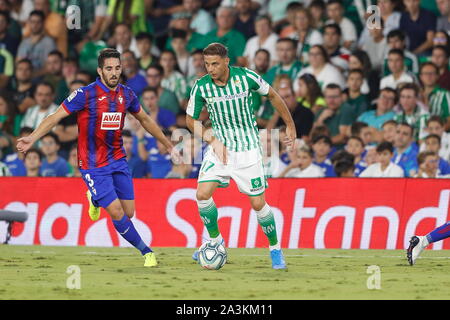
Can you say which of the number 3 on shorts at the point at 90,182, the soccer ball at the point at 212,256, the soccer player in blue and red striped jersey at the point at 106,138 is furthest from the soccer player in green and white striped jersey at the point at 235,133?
the number 3 on shorts at the point at 90,182

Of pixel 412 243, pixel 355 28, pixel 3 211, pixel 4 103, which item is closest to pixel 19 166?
pixel 4 103

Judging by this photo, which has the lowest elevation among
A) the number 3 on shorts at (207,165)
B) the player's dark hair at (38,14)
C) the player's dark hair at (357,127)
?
the number 3 on shorts at (207,165)

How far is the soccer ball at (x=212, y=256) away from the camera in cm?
1145

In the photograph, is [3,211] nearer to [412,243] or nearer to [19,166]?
[19,166]

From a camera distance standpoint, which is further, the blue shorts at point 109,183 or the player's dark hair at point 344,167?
the player's dark hair at point 344,167

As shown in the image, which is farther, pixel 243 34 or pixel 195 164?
pixel 243 34

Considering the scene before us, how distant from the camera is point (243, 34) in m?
18.8

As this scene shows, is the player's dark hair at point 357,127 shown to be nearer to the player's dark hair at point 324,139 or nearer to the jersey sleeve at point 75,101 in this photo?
the player's dark hair at point 324,139

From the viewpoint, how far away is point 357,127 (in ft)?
54.1

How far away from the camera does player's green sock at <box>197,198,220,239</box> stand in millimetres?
11656

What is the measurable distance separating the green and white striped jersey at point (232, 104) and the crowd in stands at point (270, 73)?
182 inches

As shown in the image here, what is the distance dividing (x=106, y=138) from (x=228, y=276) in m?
2.31

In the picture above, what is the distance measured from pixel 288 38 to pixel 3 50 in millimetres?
6044

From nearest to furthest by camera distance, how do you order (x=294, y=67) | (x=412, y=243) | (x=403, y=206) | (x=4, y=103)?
(x=412, y=243) < (x=403, y=206) < (x=294, y=67) < (x=4, y=103)
